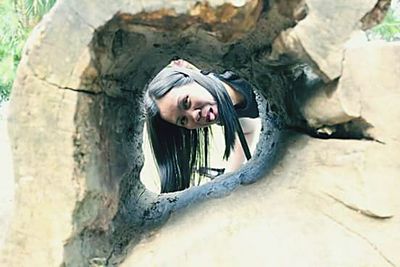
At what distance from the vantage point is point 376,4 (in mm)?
834

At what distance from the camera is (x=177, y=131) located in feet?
5.04

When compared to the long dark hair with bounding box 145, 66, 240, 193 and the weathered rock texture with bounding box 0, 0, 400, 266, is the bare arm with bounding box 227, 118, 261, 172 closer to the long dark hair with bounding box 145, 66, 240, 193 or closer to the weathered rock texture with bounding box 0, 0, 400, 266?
the long dark hair with bounding box 145, 66, 240, 193

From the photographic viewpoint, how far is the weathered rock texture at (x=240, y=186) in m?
0.80

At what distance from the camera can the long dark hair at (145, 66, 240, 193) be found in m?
1.47

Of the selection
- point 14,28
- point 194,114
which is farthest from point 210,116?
point 14,28

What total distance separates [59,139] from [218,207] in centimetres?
26

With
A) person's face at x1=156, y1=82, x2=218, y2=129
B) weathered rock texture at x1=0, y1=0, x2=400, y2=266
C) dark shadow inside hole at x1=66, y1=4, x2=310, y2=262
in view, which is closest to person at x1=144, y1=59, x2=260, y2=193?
person's face at x1=156, y1=82, x2=218, y2=129

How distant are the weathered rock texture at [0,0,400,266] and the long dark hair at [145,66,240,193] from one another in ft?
1.59

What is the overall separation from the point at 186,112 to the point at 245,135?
1.04 ft

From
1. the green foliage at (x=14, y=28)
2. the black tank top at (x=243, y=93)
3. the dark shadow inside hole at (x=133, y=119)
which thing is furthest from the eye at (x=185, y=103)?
the green foliage at (x=14, y=28)

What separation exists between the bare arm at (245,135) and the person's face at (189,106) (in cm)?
21

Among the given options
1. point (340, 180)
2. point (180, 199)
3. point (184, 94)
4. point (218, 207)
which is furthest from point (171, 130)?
point (340, 180)

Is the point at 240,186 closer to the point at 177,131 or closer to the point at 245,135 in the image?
the point at 177,131

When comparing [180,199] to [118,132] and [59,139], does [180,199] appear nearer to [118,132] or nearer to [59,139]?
[118,132]
